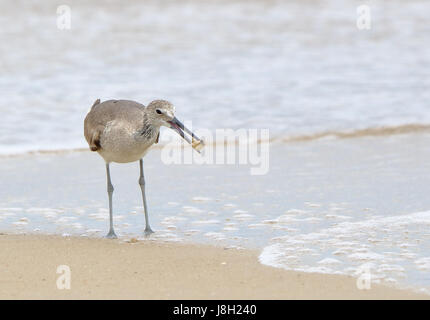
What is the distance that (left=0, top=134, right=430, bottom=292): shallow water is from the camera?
5.68m

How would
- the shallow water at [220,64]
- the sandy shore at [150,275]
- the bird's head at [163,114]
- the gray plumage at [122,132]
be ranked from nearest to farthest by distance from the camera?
the sandy shore at [150,275] → the bird's head at [163,114] → the gray plumage at [122,132] → the shallow water at [220,64]

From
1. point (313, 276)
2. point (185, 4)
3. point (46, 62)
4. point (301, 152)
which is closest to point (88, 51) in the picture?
point (46, 62)

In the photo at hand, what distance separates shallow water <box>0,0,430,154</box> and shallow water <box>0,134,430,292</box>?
0.95 m

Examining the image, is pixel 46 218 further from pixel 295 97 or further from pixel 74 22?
pixel 74 22

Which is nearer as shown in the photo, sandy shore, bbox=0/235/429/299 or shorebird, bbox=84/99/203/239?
sandy shore, bbox=0/235/429/299

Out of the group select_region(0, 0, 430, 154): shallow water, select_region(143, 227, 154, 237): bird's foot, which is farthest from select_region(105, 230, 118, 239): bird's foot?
select_region(0, 0, 430, 154): shallow water

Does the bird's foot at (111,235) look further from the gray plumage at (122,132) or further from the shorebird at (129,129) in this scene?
the gray plumage at (122,132)

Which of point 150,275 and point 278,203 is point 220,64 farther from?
point 150,275

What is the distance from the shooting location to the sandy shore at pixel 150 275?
4.88 m

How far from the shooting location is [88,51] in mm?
13039

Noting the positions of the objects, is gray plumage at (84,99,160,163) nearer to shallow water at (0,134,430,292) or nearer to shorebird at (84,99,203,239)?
shorebird at (84,99,203,239)

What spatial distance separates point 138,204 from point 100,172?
1.04m

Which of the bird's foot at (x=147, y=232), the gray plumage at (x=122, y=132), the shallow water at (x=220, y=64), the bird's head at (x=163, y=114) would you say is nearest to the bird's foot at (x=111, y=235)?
the bird's foot at (x=147, y=232)

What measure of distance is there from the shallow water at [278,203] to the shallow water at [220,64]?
0.95m
